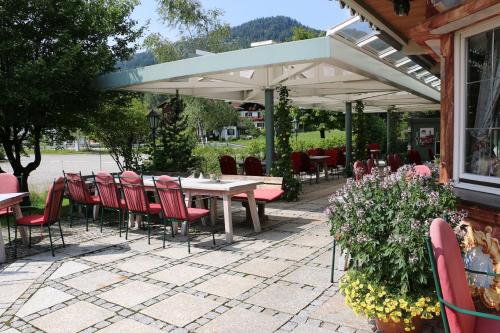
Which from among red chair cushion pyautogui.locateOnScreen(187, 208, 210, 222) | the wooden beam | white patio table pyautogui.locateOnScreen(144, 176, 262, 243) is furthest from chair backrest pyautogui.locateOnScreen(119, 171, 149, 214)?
the wooden beam

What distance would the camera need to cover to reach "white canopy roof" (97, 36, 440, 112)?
20.6ft

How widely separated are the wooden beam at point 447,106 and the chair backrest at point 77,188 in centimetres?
525

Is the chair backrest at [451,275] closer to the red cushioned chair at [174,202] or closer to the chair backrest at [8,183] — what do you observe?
the red cushioned chair at [174,202]

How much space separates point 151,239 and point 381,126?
22.0 m

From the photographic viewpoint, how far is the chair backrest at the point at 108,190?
6.21 m

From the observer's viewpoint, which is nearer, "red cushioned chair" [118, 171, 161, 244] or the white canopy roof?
"red cushioned chair" [118, 171, 161, 244]

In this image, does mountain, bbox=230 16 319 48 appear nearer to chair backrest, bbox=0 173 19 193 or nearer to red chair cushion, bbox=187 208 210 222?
chair backrest, bbox=0 173 19 193

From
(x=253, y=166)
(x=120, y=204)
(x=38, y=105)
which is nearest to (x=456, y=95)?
(x=120, y=204)

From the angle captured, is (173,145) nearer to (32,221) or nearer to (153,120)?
(153,120)

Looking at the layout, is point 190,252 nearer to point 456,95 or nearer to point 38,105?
point 456,95

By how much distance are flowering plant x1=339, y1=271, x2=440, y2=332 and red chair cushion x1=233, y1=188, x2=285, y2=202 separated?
366 centimetres

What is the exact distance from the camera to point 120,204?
6180 millimetres

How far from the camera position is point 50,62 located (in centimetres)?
762

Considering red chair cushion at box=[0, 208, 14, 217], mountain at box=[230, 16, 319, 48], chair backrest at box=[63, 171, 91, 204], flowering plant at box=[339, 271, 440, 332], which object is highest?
mountain at box=[230, 16, 319, 48]
